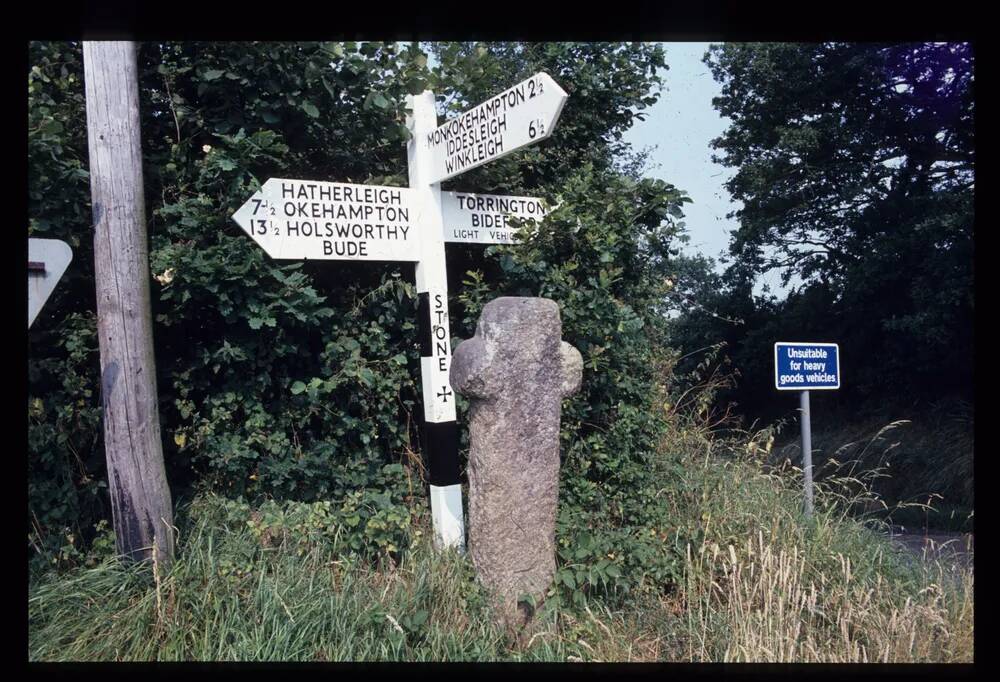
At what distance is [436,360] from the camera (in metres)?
3.87

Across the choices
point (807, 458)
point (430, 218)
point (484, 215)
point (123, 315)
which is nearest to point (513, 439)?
point (430, 218)

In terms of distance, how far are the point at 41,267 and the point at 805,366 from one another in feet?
15.1

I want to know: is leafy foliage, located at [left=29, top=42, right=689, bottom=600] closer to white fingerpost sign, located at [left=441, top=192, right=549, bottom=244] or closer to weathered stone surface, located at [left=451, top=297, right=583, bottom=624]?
white fingerpost sign, located at [left=441, top=192, right=549, bottom=244]

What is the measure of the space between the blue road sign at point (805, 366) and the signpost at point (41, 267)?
424cm

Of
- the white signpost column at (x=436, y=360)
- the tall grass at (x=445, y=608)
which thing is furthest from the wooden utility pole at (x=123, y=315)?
the white signpost column at (x=436, y=360)

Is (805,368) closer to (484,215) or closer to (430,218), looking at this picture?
(484,215)

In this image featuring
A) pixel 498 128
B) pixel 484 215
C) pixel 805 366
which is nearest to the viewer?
pixel 498 128

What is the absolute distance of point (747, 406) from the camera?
45.7 ft

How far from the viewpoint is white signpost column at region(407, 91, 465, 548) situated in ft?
12.5

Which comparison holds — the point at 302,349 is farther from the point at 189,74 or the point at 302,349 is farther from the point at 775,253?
the point at 775,253

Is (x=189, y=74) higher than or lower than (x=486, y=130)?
higher

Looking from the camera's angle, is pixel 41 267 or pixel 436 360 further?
pixel 436 360

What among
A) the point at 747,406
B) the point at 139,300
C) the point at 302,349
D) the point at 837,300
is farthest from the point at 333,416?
the point at 747,406
